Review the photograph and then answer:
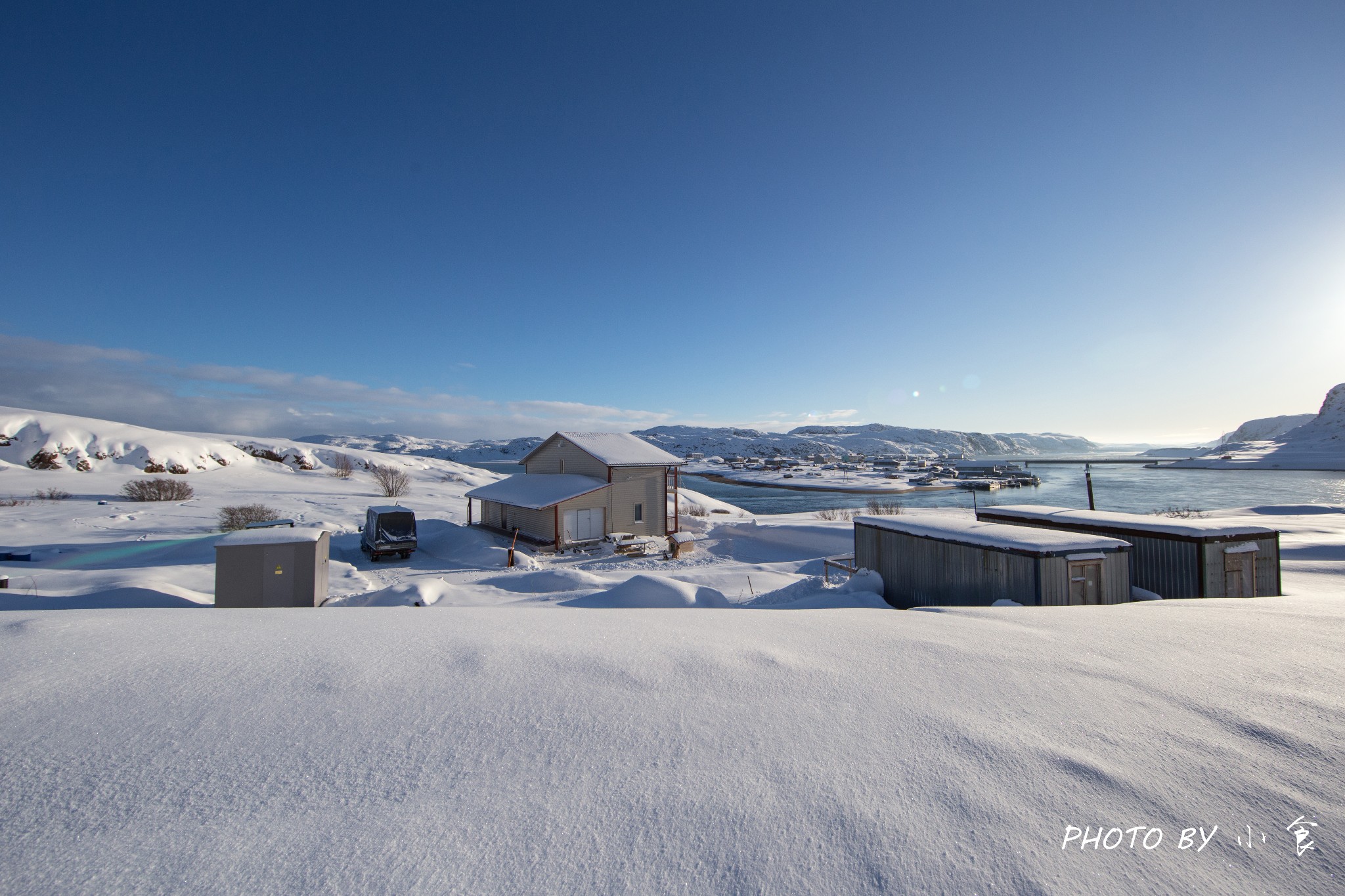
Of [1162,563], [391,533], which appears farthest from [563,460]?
[1162,563]

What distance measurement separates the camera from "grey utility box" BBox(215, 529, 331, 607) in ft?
29.9

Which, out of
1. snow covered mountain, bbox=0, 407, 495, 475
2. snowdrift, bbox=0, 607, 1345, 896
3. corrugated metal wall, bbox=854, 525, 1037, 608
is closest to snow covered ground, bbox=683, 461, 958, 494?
snow covered mountain, bbox=0, 407, 495, 475

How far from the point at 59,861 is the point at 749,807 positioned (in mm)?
2793

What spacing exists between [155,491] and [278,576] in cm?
2679

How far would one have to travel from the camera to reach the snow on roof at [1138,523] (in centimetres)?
1044

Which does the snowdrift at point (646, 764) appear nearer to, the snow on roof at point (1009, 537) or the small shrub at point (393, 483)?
the snow on roof at point (1009, 537)

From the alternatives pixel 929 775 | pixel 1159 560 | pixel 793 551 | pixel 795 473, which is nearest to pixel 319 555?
pixel 929 775

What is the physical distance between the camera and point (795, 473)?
295 feet

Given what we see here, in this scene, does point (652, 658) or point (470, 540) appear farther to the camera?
point (470, 540)

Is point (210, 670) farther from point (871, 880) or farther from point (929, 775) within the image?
point (929, 775)

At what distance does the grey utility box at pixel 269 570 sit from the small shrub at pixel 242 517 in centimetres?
1473

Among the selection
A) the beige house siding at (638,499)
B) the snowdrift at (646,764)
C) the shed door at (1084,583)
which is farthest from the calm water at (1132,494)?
the snowdrift at (646,764)

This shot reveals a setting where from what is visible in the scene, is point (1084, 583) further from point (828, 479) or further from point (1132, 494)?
point (828, 479)

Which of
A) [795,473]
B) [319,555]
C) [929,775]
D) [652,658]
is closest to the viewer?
[929,775]
